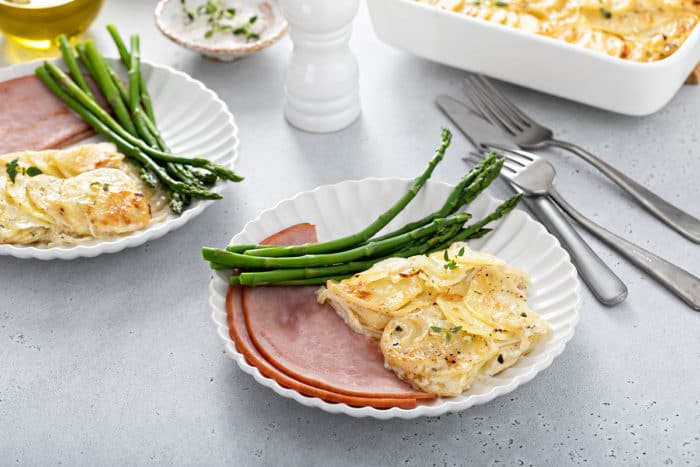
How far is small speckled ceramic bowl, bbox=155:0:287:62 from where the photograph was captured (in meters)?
3.41

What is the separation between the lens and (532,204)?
2812mm

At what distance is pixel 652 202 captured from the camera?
283cm

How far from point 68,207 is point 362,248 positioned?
3.04 ft

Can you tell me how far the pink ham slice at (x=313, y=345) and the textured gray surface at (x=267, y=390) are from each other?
0.53 ft

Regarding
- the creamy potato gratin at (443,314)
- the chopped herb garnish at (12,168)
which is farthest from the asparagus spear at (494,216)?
the chopped herb garnish at (12,168)

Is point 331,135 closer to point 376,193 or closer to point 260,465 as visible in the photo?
point 376,193

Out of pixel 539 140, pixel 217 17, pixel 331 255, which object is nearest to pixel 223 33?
pixel 217 17

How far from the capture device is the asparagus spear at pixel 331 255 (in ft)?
7.49

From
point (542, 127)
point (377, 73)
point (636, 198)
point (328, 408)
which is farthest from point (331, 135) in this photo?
point (328, 408)

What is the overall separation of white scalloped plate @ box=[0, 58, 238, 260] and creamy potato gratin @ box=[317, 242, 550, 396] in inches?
26.1

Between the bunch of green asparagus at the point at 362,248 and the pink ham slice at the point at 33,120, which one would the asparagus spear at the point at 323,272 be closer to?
the bunch of green asparagus at the point at 362,248

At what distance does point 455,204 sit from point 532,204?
398 mm

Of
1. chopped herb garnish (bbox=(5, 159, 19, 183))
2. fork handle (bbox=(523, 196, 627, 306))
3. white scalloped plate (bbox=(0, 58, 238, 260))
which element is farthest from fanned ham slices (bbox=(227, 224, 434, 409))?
chopped herb garnish (bbox=(5, 159, 19, 183))

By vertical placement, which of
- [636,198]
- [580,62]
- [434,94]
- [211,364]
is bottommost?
[211,364]
